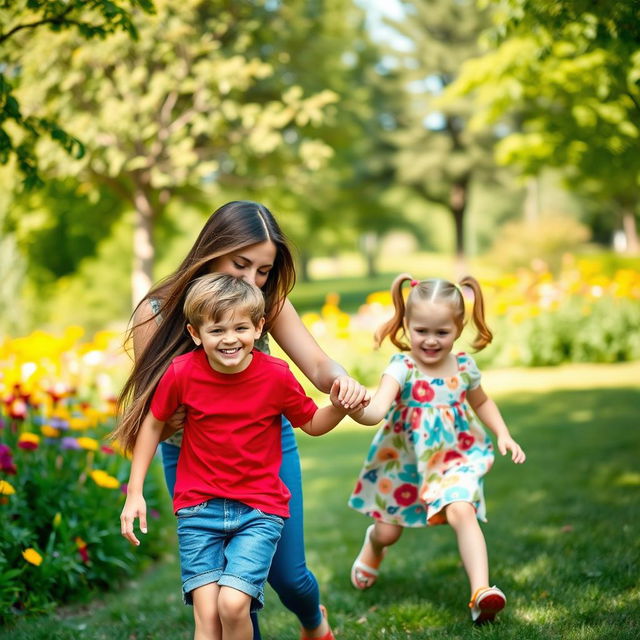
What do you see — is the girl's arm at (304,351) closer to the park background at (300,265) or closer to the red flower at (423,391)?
the red flower at (423,391)

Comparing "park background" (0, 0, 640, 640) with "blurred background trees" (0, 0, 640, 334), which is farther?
"blurred background trees" (0, 0, 640, 334)

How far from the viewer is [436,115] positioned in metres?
32.7

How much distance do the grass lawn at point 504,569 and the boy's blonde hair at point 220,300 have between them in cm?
148

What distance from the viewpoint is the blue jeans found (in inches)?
113

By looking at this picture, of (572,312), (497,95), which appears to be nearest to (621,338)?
(572,312)

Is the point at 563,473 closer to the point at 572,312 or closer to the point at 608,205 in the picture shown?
the point at 572,312

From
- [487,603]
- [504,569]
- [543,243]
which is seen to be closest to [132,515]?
[487,603]

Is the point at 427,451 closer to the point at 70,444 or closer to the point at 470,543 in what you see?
the point at 470,543

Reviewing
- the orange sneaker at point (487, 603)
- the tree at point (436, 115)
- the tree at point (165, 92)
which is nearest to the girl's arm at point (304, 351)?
the orange sneaker at point (487, 603)

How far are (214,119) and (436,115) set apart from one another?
21.3m

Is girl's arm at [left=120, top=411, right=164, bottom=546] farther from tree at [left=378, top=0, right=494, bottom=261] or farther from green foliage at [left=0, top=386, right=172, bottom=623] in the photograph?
tree at [left=378, top=0, right=494, bottom=261]

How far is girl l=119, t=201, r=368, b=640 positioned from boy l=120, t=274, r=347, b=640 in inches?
4.7

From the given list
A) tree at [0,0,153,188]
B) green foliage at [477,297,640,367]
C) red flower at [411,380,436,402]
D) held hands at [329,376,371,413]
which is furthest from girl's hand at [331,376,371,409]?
green foliage at [477,297,640,367]

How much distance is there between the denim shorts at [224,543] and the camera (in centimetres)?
259
